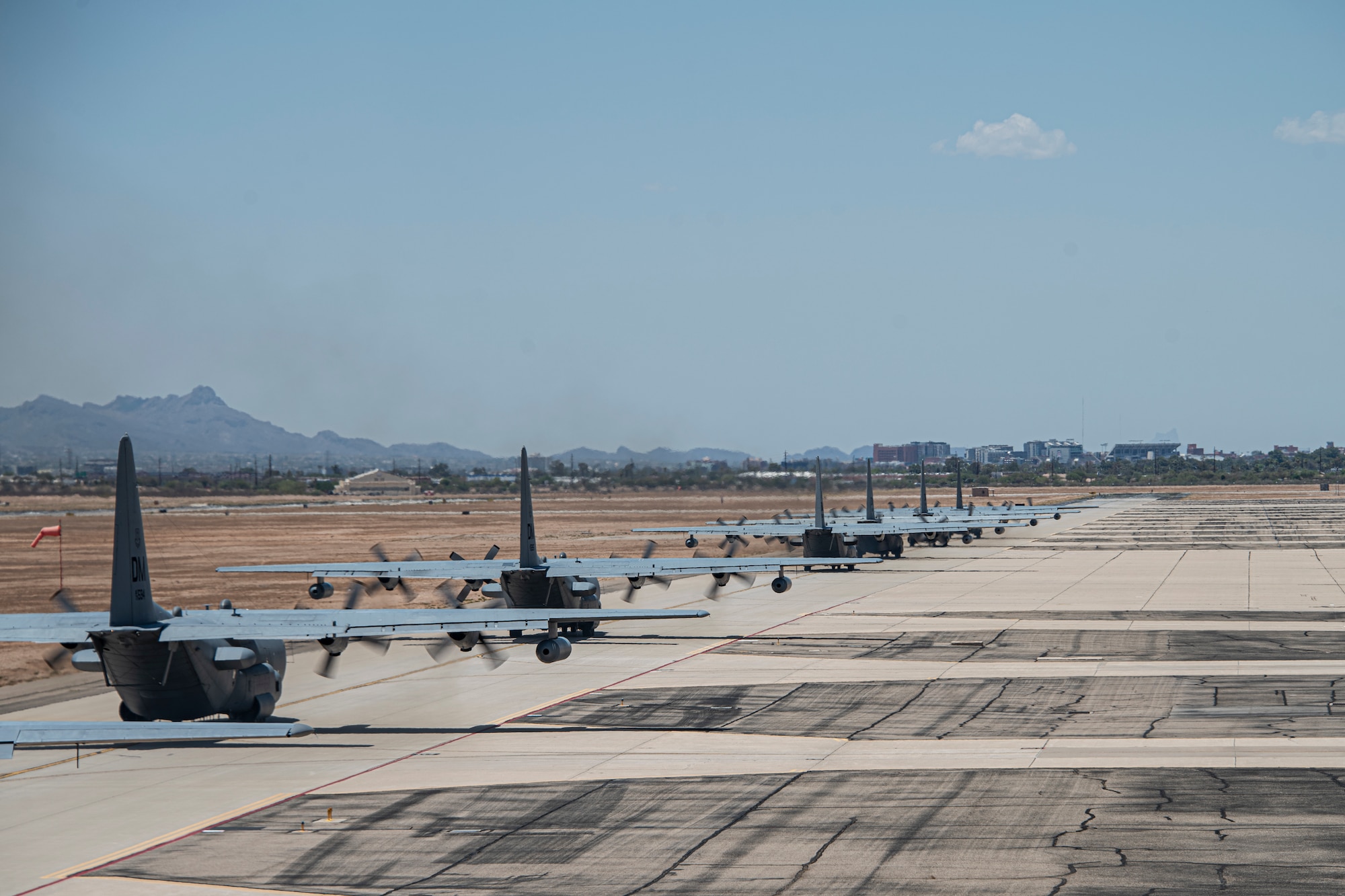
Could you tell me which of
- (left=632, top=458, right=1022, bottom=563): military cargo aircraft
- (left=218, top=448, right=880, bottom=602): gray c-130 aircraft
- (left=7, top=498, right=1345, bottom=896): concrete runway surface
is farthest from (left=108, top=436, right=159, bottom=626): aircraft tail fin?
(left=632, top=458, right=1022, bottom=563): military cargo aircraft

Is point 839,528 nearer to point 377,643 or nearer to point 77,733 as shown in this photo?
point 377,643

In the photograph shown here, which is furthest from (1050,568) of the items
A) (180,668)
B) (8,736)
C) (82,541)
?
(82,541)

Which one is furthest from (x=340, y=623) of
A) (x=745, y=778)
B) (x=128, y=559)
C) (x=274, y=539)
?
(x=274, y=539)

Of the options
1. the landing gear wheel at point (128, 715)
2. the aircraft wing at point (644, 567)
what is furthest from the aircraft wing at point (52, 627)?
the aircraft wing at point (644, 567)

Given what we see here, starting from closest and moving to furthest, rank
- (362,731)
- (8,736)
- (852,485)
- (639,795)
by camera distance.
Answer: (8,736)
(639,795)
(362,731)
(852,485)

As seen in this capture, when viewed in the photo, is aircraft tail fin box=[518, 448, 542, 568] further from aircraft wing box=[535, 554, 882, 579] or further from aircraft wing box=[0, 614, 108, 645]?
aircraft wing box=[0, 614, 108, 645]

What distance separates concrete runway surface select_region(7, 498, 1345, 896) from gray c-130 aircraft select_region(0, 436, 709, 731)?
4.72ft

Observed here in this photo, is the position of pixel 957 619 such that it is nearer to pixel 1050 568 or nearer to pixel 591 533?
pixel 1050 568

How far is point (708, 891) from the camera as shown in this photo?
57.1ft

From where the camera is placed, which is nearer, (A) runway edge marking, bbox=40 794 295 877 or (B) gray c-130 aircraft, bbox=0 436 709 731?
(A) runway edge marking, bbox=40 794 295 877

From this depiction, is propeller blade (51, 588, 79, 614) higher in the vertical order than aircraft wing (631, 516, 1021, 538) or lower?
higher

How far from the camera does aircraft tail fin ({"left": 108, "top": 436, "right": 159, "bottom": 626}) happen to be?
24609 millimetres

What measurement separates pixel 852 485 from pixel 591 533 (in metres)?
48.8

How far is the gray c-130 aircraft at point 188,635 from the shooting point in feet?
81.4
